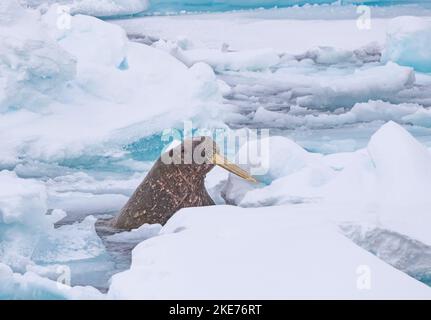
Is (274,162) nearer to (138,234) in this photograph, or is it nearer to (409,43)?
(138,234)

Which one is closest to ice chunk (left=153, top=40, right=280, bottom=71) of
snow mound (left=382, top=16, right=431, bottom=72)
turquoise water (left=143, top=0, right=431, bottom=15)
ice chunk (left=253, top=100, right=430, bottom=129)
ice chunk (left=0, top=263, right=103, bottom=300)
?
turquoise water (left=143, top=0, right=431, bottom=15)

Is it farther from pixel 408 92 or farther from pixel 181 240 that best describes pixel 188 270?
pixel 408 92

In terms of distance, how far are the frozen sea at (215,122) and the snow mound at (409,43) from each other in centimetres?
1

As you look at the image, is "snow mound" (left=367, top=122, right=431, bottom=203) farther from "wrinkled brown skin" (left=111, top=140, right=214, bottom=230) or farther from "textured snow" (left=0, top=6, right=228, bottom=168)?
"textured snow" (left=0, top=6, right=228, bottom=168)

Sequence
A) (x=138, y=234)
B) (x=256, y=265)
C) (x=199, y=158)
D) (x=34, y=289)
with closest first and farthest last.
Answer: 1. (x=256, y=265)
2. (x=34, y=289)
3. (x=138, y=234)
4. (x=199, y=158)

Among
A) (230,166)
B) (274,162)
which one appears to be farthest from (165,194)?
(274,162)

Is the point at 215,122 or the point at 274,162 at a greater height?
the point at 215,122

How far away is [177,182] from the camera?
5.58 meters

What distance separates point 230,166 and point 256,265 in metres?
1.51

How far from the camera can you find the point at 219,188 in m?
5.75

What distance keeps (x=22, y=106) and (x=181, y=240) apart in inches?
86.1

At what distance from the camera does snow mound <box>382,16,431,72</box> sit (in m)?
6.60

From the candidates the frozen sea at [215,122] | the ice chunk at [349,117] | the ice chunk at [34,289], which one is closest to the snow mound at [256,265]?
the frozen sea at [215,122]
